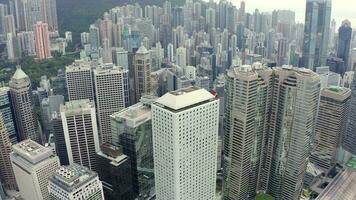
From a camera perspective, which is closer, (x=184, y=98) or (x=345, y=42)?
(x=184, y=98)

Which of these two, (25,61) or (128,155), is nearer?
(128,155)

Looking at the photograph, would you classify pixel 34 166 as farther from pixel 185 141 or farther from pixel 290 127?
pixel 290 127

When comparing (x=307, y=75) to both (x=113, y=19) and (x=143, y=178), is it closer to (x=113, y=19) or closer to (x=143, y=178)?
(x=143, y=178)

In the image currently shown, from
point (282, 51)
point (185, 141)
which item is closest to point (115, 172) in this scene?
point (185, 141)

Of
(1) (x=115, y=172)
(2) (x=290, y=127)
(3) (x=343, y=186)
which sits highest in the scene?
(2) (x=290, y=127)

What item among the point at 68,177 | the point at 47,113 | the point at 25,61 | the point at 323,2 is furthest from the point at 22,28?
the point at 68,177

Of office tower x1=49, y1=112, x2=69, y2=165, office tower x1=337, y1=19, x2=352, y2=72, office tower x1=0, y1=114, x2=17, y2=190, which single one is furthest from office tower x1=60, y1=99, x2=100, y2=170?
office tower x1=337, y1=19, x2=352, y2=72

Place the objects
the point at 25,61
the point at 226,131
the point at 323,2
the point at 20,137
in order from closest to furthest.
Answer: the point at 226,131 < the point at 20,137 < the point at 323,2 < the point at 25,61
